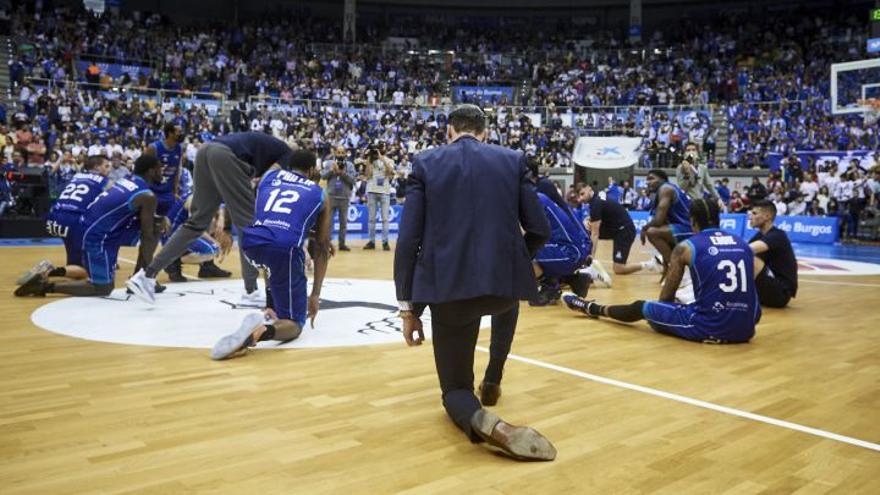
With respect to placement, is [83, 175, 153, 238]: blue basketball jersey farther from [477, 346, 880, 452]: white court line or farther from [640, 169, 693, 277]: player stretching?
[640, 169, 693, 277]: player stretching

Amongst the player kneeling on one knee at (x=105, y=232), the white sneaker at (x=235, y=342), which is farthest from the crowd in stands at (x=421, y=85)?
the white sneaker at (x=235, y=342)

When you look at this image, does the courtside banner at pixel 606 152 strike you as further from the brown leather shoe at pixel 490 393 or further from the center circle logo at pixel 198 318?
the brown leather shoe at pixel 490 393

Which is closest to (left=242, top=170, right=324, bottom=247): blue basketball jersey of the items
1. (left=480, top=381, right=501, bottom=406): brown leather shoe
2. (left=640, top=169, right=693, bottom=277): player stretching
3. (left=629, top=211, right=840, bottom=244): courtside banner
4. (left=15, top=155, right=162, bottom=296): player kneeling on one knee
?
(left=480, top=381, right=501, bottom=406): brown leather shoe

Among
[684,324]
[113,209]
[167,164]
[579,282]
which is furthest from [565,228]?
[167,164]

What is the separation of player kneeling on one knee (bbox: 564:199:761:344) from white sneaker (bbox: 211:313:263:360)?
9.24ft

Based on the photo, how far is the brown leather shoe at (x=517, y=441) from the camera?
100.0 inches

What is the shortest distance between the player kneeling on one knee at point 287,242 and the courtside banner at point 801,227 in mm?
12321

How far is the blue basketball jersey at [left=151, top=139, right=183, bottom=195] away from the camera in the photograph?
7264 millimetres

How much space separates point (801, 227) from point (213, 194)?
15110 millimetres

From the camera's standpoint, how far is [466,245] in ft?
8.82

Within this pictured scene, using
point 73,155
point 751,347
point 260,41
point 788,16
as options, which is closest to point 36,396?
point 751,347

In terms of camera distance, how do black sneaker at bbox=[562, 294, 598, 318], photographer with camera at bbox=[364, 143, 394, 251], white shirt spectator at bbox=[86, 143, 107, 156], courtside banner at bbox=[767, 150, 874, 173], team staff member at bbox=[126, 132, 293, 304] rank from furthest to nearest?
courtside banner at bbox=[767, 150, 874, 173] → white shirt spectator at bbox=[86, 143, 107, 156] → photographer with camera at bbox=[364, 143, 394, 251] → black sneaker at bbox=[562, 294, 598, 318] → team staff member at bbox=[126, 132, 293, 304]

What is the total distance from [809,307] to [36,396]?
6.40 metres

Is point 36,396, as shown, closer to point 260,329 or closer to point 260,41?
point 260,329
